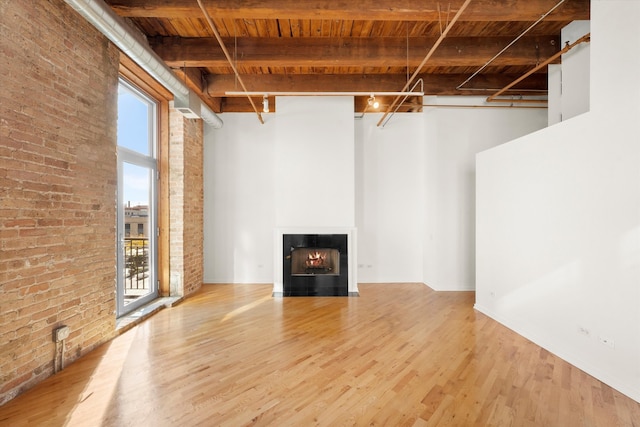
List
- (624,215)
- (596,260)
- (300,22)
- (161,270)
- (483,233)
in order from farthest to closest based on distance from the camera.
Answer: (161,270)
(483,233)
(300,22)
(596,260)
(624,215)

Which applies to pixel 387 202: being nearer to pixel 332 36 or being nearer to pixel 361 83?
pixel 361 83

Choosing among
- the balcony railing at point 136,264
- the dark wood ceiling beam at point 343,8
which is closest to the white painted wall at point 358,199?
the balcony railing at point 136,264

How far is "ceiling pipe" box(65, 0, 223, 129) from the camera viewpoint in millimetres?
2553

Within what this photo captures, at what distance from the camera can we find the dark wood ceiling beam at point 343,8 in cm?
312

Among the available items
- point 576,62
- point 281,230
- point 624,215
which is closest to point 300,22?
→ point 281,230

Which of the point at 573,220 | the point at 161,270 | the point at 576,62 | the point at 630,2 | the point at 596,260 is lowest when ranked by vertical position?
the point at 161,270

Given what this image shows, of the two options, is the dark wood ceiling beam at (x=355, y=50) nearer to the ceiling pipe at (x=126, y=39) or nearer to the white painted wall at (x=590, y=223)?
the ceiling pipe at (x=126, y=39)

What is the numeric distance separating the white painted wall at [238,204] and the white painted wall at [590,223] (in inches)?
170

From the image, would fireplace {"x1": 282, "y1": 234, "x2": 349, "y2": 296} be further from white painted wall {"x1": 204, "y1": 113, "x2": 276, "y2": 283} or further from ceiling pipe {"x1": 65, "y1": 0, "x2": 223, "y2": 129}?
ceiling pipe {"x1": 65, "y1": 0, "x2": 223, "y2": 129}

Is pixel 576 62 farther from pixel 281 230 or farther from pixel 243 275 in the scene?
pixel 243 275

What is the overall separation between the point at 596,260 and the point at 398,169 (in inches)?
148

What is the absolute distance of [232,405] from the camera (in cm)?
218

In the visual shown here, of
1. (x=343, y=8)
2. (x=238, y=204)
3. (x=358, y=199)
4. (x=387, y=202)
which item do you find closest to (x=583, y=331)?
(x=387, y=202)

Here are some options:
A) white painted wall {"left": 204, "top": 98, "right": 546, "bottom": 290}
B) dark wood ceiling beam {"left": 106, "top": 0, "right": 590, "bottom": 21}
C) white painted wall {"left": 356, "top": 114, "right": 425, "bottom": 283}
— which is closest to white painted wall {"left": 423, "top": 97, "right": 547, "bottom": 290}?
white painted wall {"left": 204, "top": 98, "right": 546, "bottom": 290}
